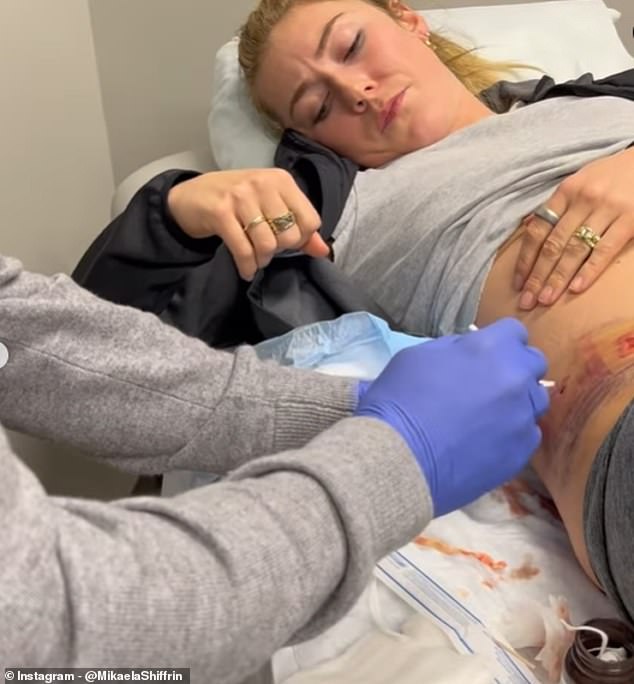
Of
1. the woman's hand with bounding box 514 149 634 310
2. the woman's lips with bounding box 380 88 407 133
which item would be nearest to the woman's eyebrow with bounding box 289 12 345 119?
the woman's lips with bounding box 380 88 407 133

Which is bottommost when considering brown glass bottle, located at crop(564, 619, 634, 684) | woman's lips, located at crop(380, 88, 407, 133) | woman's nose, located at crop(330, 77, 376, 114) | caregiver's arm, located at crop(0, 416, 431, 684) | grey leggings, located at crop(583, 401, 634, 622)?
brown glass bottle, located at crop(564, 619, 634, 684)

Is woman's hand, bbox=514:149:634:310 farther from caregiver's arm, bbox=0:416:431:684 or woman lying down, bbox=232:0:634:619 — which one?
caregiver's arm, bbox=0:416:431:684

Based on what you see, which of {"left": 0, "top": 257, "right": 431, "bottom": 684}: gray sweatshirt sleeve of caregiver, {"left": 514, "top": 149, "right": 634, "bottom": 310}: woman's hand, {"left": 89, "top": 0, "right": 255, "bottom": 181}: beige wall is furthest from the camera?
{"left": 89, "top": 0, "right": 255, "bottom": 181}: beige wall

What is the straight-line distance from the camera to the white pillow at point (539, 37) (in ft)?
5.69

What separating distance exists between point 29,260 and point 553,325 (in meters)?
0.91

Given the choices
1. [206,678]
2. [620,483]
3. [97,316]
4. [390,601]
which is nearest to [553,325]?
[620,483]

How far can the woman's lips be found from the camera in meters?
1.41

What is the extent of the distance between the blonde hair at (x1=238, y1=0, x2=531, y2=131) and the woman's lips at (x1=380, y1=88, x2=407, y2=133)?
211 millimetres

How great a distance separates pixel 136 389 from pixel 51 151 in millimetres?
965

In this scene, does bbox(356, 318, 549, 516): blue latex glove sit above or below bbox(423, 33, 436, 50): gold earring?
below

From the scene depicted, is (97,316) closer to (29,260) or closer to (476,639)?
(476,639)

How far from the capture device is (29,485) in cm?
54

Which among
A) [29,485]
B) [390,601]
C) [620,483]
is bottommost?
Answer: [390,601]

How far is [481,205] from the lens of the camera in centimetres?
127
